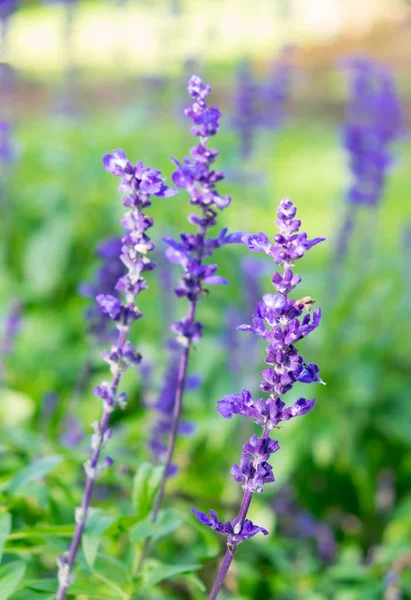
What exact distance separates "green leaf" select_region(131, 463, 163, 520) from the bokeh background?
35mm

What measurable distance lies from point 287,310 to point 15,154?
16.9ft

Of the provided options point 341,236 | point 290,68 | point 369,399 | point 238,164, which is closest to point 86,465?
point 369,399

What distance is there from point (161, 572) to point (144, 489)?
0.37 meters

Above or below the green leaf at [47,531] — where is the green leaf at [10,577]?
below

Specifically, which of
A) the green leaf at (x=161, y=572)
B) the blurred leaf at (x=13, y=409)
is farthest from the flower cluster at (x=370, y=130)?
the green leaf at (x=161, y=572)

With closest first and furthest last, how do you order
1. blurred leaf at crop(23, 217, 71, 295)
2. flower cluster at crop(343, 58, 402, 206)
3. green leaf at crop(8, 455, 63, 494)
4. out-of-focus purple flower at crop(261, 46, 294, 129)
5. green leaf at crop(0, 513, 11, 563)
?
green leaf at crop(0, 513, 11, 563)
green leaf at crop(8, 455, 63, 494)
flower cluster at crop(343, 58, 402, 206)
blurred leaf at crop(23, 217, 71, 295)
out-of-focus purple flower at crop(261, 46, 294, 129)

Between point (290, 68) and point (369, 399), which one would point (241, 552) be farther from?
point (290, 68)

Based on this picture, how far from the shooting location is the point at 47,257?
5.88 meters

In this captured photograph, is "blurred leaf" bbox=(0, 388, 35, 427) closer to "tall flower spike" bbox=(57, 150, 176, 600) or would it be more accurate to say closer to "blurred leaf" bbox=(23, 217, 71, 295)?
"blurred leaf" bbox=(23, 217, 71, 295)

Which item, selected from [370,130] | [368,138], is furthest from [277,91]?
[368,138]

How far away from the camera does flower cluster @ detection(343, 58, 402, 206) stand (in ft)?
16.3

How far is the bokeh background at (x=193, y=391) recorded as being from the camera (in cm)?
312

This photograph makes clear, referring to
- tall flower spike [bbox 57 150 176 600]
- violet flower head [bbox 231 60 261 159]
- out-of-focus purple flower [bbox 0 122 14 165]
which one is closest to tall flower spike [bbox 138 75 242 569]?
tall flower spike [bbox 57 150 176 600]

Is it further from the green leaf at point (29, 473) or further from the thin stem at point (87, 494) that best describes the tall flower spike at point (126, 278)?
the green leaf at point (29, 473)
